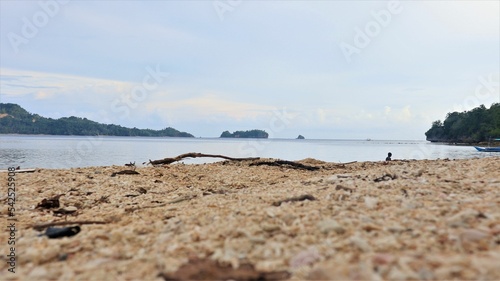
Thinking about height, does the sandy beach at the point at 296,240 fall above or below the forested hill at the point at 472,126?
below

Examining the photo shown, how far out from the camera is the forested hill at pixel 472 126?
352 ft

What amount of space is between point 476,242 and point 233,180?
385 inches

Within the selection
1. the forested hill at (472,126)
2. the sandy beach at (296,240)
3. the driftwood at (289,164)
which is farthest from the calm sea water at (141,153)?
the forested hill at (472,126)

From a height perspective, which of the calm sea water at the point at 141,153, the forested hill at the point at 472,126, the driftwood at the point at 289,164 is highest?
the forested hill at the point at 472,126

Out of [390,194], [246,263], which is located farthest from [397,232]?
[390,194]

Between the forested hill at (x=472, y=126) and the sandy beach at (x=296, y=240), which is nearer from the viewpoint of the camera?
the sandy beach at (x=296, y=240)

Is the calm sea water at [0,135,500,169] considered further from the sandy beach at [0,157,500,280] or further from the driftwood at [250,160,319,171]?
the sandy beach at [0,157,500,280]

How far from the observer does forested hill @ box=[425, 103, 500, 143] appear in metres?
107

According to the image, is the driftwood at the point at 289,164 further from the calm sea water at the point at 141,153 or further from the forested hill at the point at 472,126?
the forested hill at the point at 472,126

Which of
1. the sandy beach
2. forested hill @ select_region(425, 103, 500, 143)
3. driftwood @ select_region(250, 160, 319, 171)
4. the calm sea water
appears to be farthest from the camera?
forested hill @ select_region(425, 103, 500, 143)

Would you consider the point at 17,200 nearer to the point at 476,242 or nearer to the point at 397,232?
the point at 397,232

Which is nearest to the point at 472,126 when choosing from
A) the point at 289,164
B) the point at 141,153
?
→ the point at 141,153

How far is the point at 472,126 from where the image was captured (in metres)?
118

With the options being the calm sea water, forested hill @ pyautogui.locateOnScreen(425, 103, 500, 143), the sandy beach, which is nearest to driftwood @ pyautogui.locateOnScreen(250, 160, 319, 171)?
the sandy beach
